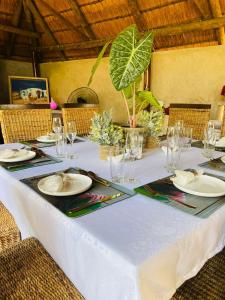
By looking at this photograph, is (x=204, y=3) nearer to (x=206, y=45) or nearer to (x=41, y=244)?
(x=206, y=45)

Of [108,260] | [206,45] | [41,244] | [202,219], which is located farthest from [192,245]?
[206,45]

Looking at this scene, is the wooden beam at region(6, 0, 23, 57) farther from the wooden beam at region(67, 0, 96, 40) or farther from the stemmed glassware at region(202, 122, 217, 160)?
the stemmed glassware at region(202, 122, 217, 160)

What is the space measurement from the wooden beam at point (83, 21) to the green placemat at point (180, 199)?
4338mm

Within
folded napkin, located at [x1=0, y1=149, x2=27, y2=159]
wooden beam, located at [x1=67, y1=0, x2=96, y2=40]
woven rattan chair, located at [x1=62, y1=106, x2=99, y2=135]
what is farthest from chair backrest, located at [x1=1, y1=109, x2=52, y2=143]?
wooden beam, located at [x1=67, y1=0, x2=96, y2=40]

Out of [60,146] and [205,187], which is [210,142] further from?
[60,146]

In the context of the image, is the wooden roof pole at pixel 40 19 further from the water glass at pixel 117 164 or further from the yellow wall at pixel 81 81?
the water glass at pixel 117 164

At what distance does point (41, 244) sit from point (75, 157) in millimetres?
553

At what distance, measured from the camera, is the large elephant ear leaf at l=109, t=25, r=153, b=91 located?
1241 mm

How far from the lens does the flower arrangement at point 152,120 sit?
150 cm

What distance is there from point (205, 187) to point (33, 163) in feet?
2.81

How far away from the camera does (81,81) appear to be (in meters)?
5.70

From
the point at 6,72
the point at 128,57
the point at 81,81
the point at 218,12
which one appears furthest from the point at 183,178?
the point at 6,72

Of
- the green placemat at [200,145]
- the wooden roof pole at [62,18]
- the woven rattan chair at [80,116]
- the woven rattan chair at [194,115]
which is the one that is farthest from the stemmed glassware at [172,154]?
the wooden roof pole at [62,18]

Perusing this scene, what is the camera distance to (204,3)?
11.0 feet
